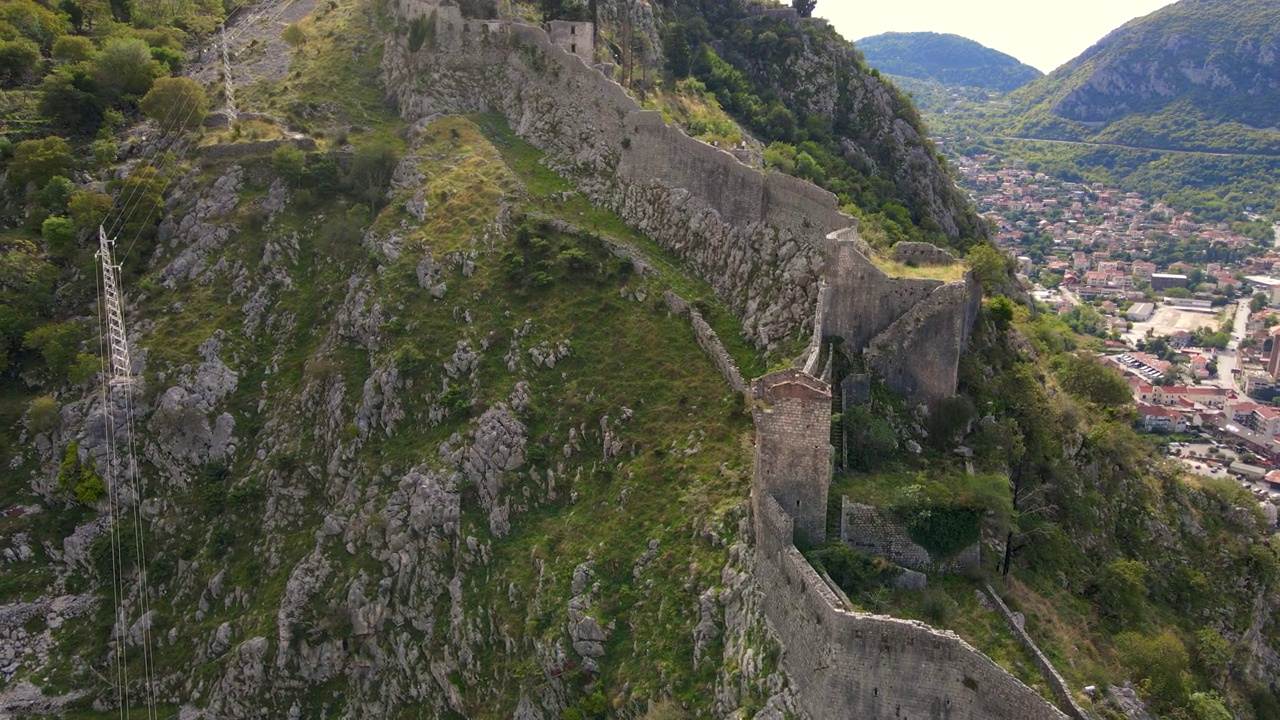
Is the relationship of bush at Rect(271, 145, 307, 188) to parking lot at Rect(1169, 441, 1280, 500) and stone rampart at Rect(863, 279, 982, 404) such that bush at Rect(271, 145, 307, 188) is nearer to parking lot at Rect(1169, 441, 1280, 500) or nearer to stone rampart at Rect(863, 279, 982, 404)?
stone rampart at Rect(863, 279, 982, 404)

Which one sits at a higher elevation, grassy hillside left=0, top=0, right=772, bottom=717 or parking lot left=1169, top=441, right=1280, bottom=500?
grassy hillside left=0, top=0, right=772, bottom=717

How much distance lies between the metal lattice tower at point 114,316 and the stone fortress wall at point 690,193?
20132 mm

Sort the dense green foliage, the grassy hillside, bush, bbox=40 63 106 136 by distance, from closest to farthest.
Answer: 1. the grassy hillside
2. bush, bbox=40 63 106 136
3. the dense green foliage

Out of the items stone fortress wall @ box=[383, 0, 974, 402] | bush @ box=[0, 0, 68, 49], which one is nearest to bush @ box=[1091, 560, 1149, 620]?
stone fortress wall @ box=[383, 0, 974, 402]

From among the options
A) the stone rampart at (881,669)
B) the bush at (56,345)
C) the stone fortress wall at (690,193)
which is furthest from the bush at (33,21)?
the stone rampart at (881,669)

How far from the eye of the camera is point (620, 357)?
39.6 m

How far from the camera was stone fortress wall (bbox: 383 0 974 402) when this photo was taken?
32.5 meters

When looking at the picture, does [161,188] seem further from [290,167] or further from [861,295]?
[861,295]

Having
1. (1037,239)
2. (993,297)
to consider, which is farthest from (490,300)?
(1037,239)

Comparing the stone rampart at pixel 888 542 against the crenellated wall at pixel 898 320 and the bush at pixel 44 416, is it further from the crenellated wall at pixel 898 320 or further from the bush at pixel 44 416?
the bush at pixel 44 416

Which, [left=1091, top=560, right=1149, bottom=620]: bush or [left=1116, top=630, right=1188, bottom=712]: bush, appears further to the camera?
[left=1091, top=560, right=1149, bottom=620]: bush

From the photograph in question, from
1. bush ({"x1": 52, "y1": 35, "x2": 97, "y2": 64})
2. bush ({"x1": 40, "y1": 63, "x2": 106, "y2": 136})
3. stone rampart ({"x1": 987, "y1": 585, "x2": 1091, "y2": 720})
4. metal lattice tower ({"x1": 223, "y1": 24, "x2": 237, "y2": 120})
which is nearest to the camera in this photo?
stone rampart ({"x1": 987, "y1": 585, "x2": 1091, "y2": 720})

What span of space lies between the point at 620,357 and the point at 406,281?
1348 centimetres

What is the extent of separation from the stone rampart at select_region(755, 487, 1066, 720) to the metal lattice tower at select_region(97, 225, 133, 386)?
38.0m
